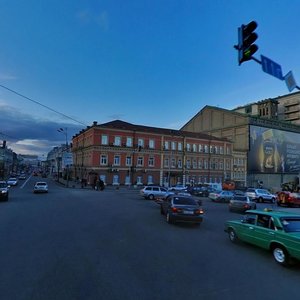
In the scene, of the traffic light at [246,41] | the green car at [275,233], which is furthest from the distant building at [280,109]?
the traffic light at [246,41]

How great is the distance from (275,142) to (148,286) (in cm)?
8302

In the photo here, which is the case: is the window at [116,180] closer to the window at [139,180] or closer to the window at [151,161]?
the window at [139,180]

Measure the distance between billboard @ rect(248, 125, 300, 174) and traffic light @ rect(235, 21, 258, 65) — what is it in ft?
238

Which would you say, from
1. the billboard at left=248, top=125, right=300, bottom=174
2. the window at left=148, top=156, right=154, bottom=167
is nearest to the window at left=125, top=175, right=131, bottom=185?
the window at left=148, top=156, right=154, bottom=167

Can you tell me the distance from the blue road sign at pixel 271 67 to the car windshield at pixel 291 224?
431cm

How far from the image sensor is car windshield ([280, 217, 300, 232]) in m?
8.09

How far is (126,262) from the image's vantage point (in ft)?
24.4

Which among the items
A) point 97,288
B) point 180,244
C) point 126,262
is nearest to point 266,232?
point 180,244

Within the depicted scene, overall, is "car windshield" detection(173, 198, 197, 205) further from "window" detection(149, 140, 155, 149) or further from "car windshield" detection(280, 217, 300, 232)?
"window" detection(149, 140, 155, 149)

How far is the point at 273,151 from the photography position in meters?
79.4

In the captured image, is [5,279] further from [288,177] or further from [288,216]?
[288,177]

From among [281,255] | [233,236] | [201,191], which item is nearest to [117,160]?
[201,191]

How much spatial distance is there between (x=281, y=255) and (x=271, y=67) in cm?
546

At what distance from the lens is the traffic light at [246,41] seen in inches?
260
